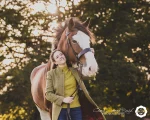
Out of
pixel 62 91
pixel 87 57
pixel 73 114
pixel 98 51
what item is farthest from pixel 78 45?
pixel 98 51

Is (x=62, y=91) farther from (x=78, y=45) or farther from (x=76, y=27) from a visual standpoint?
(x=76, y=27)

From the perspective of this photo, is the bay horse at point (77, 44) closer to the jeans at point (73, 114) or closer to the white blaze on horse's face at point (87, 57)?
the white blaze on horse's face at point (87, 57)

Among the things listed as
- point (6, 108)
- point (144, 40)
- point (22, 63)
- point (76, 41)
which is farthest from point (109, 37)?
point (76, 41)

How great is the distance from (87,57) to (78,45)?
0.25 meters

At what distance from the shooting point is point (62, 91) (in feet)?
12.7

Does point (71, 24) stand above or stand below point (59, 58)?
above

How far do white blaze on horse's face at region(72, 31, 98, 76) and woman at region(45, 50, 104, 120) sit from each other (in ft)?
0.50

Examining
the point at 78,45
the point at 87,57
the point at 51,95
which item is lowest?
the point at 51,95

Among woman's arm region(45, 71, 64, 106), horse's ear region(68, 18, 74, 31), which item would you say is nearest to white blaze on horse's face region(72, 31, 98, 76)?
horse's ear region(68, 18, 74, 31)

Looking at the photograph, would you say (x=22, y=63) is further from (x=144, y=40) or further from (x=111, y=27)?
(x=144, y=40)

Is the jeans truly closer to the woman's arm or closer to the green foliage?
the woman's arm

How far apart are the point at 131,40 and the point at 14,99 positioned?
4.97m

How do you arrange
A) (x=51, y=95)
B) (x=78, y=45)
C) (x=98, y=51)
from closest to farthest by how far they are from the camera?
(x=51, y=95)
(x=78, y=45)
(x=98, y=51)

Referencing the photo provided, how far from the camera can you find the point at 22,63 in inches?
519
